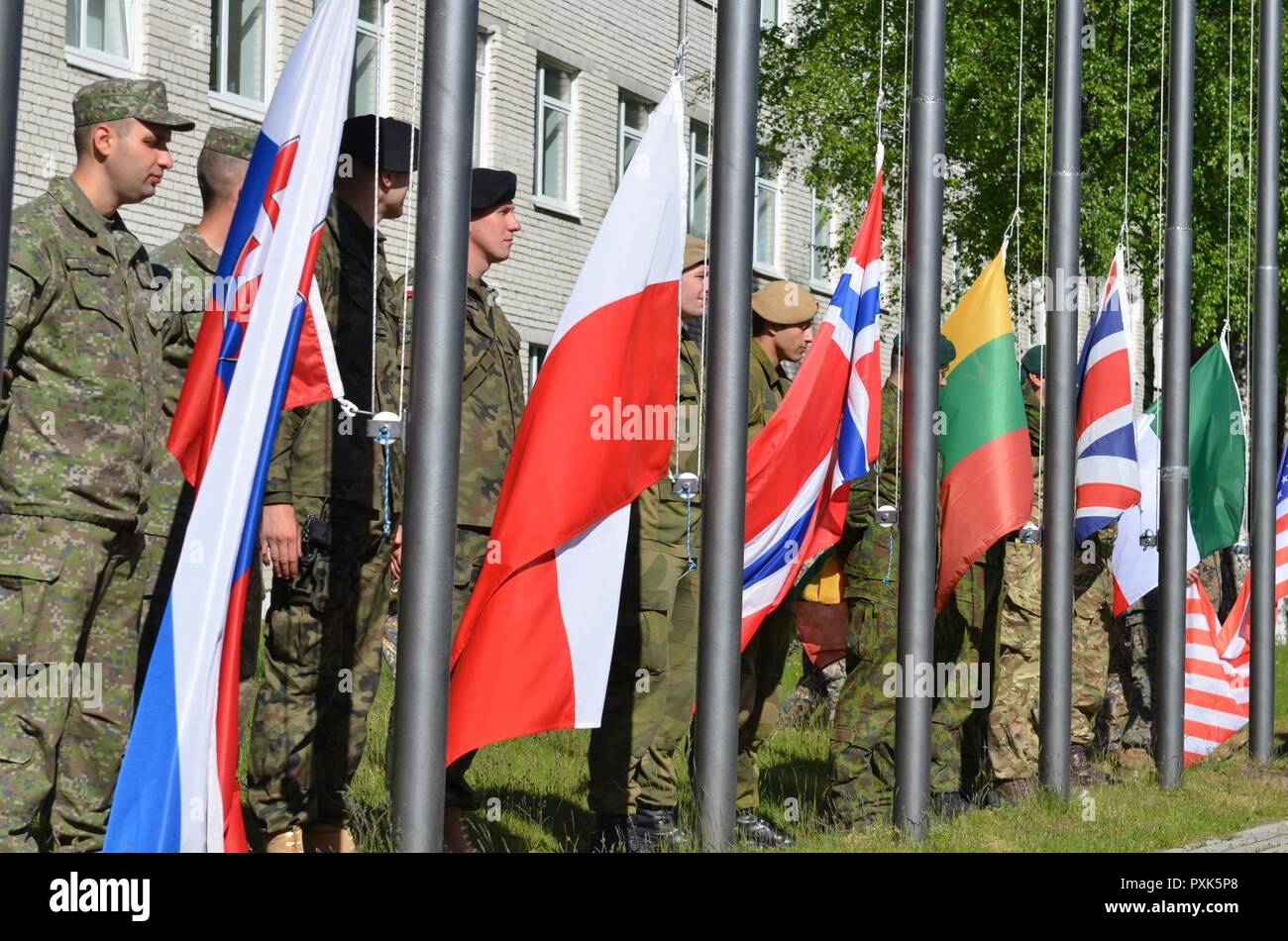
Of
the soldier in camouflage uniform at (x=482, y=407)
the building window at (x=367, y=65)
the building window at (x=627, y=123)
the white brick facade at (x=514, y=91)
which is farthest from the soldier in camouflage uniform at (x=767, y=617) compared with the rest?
the building window at (x=627, y=123)

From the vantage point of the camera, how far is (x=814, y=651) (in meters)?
8.64

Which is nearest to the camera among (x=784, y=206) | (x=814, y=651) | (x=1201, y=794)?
(x=814, y=651)

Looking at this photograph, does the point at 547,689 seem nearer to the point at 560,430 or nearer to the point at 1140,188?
the point at 560,430

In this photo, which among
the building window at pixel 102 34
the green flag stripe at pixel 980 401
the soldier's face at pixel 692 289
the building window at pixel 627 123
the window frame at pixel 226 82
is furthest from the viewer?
the building window at pixel 627 123

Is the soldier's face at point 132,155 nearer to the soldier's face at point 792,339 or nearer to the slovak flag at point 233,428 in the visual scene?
the slovak flag at point 233,428

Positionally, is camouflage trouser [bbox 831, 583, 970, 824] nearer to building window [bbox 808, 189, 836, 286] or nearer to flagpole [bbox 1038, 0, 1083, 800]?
flagpole [bbox 1038, 0, 1083, 800]

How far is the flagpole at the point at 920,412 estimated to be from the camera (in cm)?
742

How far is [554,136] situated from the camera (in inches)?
827

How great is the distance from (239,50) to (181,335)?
10.6m

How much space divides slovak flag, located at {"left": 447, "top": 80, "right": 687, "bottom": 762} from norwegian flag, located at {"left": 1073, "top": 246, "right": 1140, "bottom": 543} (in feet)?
13.9

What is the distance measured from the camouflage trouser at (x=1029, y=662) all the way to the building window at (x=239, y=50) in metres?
8.28
